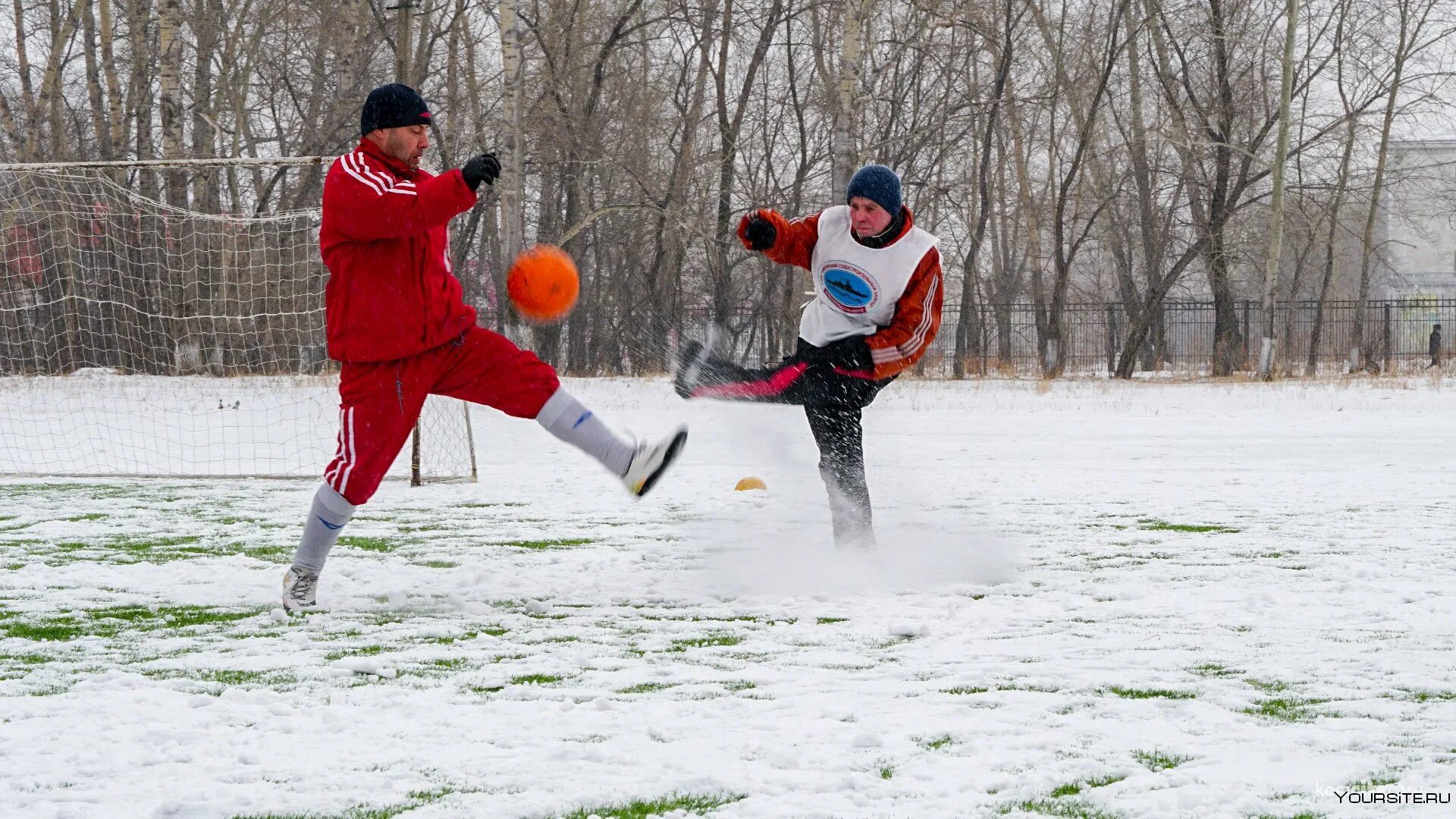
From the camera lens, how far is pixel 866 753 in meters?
2.82

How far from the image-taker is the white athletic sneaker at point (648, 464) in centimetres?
471

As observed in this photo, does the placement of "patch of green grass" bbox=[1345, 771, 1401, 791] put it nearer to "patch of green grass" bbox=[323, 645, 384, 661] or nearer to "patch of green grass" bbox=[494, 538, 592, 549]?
"patch of green grass" bbox=[323, 645, 384, 661]

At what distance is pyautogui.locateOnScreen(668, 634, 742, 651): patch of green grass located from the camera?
4.03 metres

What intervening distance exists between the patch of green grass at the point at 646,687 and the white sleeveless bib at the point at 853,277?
257cm

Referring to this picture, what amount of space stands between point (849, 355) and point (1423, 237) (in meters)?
36.4

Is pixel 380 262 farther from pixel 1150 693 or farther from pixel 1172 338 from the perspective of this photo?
pixel 1172 338

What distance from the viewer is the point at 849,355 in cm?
575

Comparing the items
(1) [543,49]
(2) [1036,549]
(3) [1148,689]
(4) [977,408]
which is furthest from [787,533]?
(1) [543,49]

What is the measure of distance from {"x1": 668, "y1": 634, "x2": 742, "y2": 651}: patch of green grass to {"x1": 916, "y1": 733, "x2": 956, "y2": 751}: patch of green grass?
3.93 ft

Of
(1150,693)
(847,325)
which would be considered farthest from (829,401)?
(1150,693)

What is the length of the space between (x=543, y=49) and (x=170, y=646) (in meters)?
23.8

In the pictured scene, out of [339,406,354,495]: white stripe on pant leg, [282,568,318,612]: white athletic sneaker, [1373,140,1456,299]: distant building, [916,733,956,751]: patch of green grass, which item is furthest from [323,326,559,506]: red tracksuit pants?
[1373,140,1456,299]: distant building

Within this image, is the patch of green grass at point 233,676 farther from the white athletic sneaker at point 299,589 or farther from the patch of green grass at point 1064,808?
the patch of green grass at point 1064,808

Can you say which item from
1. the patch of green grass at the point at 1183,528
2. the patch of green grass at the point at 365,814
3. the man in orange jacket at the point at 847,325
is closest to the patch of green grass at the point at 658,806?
the patch of green grass at the point at 365,814
